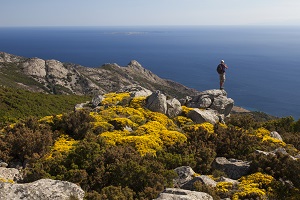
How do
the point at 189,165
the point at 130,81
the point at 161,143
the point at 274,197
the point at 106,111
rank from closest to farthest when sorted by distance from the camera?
the point at 274,197
the point at 189,165
the point at 161,143
the point at 106,111
the point at 130,81

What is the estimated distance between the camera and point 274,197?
1087 cm

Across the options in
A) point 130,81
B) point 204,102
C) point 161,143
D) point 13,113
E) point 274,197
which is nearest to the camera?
point 274,197

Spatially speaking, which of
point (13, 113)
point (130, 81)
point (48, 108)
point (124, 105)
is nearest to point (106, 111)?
point (124, 105)

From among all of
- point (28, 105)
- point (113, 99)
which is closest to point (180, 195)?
point (113, 99)

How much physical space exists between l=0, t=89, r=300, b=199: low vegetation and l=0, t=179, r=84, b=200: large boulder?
0.80 meters

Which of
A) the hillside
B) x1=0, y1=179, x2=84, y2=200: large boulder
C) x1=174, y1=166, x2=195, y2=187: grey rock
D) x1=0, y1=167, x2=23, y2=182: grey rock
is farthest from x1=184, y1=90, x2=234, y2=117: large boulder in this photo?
x1=0, y1=179, x2=84, y2=200: large boulder

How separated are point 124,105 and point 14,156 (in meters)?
11.4

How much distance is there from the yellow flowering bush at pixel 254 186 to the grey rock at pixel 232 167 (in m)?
1.01

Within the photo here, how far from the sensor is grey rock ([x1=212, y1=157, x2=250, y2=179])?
13438mm

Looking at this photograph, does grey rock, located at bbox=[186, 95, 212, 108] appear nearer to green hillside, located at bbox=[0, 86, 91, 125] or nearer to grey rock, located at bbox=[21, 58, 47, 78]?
green hillside, located at bbox=[0, 86, 91, 125]

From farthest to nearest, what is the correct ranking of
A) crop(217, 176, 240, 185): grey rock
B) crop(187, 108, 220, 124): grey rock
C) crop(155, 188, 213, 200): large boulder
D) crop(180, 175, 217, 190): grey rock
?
crop(187, 108, 220, 124): grey rock, crop(217, 176, 240, 185): grey rock, crop(180, 175, 217, 190): grey rock, crop(155, 188, 213, 200): large boulder

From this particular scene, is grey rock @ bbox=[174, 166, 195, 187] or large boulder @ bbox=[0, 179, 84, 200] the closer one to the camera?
large boulder @ bbox=[0, 179, 84, 200]

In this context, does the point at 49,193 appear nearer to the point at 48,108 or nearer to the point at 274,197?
the point at 274,197

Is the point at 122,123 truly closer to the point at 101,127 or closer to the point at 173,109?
the point at 101,127
